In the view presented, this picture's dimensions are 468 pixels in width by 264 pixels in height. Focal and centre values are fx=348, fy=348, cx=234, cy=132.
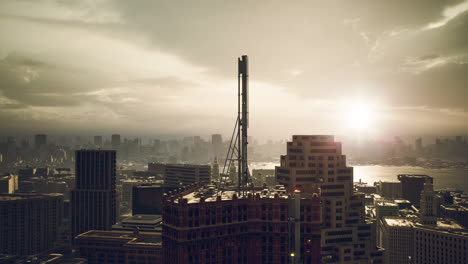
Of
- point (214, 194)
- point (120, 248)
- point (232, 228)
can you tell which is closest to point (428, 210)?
point (214, 194)

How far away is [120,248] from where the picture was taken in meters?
156

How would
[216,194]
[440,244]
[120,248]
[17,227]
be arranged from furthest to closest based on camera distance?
[17,227], [120,248], [440,244], [216,194]

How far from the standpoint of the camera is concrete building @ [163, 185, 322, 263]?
69.0m

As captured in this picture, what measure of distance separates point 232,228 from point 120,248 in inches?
3962

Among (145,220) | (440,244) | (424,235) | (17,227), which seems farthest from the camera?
(17,227)

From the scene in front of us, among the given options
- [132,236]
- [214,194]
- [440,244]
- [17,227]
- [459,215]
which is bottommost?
[17,227]

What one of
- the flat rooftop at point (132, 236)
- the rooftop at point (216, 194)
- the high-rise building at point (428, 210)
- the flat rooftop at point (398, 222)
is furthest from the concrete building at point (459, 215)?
the flat rooftop at point (132, 236)

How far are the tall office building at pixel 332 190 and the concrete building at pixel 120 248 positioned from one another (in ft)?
221

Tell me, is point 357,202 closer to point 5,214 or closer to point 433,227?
point 433,227

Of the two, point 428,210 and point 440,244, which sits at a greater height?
point 428,210

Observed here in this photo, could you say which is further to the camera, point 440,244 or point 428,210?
point 428,210

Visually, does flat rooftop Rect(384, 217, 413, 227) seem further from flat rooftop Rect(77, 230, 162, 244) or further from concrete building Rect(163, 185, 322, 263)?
flat rooftop Rect(77, 230, 162, 244)

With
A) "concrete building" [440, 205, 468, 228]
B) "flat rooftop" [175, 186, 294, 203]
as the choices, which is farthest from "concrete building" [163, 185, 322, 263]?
"concrete building" [440, 205, 468, 228]

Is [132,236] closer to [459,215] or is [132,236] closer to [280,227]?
[280,227]
